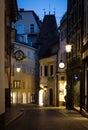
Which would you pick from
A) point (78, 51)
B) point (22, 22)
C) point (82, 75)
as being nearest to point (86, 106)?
point (82, 75)

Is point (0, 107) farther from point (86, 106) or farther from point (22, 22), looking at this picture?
point (22, 22)

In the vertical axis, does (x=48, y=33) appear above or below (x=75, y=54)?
above

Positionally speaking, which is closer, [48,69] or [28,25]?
[48,69]

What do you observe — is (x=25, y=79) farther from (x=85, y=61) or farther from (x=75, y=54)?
(x=85, y=61)

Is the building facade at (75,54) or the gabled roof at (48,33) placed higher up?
the gabled roof at (48,33)

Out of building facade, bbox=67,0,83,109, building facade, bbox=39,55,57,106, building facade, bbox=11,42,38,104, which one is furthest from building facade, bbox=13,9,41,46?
building facade, bbox=67,0,83,109

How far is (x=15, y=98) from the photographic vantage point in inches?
3492

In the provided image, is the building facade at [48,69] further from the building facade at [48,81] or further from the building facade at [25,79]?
the building facade at [25,79]

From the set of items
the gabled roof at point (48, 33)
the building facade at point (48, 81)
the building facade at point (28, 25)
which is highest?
the building facade at point (28, 25)

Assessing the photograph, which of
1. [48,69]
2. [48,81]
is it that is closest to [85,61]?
[48,81]

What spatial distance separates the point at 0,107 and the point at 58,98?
51.0m

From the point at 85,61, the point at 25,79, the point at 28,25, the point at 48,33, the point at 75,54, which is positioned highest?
the point at 28,25

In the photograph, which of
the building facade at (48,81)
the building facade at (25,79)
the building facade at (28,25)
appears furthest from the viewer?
the building facade at (28,25)

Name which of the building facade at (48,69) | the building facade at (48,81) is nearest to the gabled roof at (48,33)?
the building facade at (48,69)
